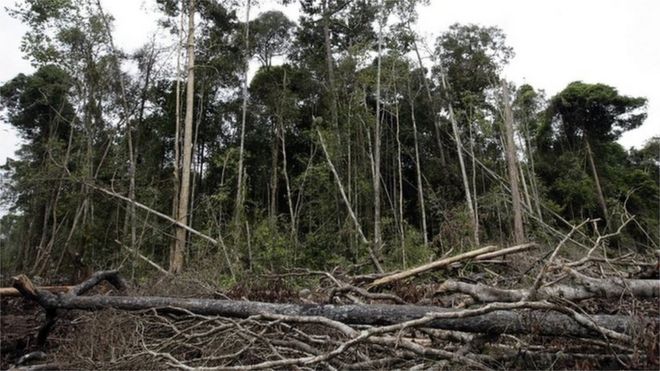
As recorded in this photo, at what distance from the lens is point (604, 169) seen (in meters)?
20.2

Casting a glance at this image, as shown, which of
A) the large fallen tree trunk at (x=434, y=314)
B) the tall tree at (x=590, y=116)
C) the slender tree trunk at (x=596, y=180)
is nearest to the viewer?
the large fallen tree trunk at (x=434, y=314)

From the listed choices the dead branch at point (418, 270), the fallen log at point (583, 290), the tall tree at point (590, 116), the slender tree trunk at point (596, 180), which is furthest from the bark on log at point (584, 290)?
the tall tree at point (590, 116)

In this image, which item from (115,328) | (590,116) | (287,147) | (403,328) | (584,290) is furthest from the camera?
(590,116)

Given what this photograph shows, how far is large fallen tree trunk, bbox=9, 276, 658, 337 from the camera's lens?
7.50ft

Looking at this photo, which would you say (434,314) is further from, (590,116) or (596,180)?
(590,116)

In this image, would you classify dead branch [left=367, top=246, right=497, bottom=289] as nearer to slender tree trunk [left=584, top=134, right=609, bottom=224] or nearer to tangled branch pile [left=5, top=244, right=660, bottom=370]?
tangled branch pile [left=5, top=244, right=660, bottom=370]

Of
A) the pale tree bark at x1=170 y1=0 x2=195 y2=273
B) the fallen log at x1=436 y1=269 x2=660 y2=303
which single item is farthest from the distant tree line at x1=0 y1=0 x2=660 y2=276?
the fallen log at x1=436 y1=269 x2=660 y2=303

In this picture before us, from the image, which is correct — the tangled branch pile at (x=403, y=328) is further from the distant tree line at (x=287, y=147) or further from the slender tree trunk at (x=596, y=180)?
the slender tree trunk at (x=596, y=180)

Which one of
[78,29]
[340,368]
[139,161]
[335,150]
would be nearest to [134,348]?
[340,368]

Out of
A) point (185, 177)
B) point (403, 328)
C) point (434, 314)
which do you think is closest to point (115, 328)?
point (403, 328)

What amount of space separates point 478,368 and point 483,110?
50.7 feet

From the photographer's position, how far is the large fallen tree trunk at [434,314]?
2.29m

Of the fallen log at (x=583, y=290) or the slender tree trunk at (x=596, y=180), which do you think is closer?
the fallen log at (x=583, y=290)

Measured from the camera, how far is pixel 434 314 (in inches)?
91.7
